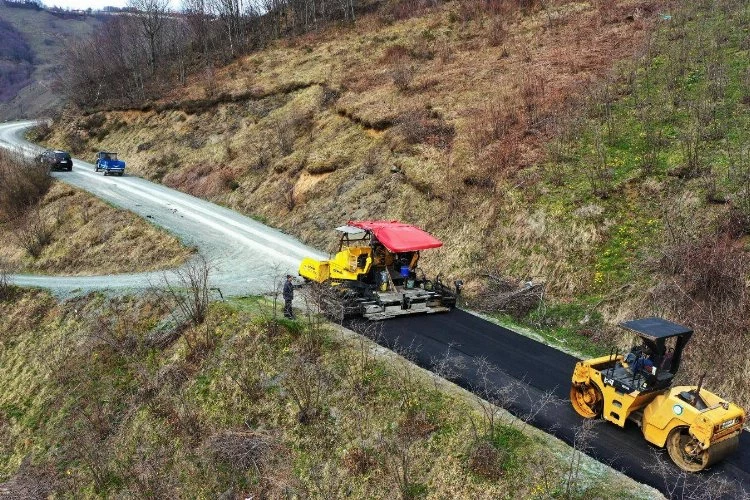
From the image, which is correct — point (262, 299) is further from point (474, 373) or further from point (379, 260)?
point (474, 373)

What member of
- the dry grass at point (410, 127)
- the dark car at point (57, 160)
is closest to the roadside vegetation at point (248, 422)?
the dry grass at point (410, 127)

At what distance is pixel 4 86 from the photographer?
6929 inches

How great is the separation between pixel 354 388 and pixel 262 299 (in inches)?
266

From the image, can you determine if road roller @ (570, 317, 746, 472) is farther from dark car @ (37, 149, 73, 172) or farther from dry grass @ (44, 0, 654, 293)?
dark car @ (37, 149, 73, 172)

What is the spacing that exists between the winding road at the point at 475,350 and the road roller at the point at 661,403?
34cm

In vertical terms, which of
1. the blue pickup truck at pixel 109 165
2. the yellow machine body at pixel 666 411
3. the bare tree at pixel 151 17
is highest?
the bare tree at pixel 151 17

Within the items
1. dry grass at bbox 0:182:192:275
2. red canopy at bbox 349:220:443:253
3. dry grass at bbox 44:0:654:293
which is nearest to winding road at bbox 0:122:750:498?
dry grass at bbox 0:182:192:275

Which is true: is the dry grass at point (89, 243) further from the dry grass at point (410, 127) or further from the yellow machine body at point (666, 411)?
the yellow machine body at point (666, 411)

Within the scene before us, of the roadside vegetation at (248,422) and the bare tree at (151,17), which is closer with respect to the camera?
the roadside vegetation at (248,422)

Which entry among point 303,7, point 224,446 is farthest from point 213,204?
point 303,7

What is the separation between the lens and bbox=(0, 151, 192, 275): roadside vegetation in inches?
1073

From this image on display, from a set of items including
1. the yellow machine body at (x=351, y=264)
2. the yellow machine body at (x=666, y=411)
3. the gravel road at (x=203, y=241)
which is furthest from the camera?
the gravel road at (x=203, y=241)

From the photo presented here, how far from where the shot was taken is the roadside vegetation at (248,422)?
34.7ft

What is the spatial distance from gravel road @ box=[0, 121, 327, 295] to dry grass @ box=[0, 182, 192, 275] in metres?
0.88
